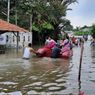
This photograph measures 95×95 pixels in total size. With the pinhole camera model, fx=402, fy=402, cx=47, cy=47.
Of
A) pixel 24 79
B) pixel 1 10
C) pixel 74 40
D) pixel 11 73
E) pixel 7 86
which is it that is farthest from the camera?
pixel 74 40

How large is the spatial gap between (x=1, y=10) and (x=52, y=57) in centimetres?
2398

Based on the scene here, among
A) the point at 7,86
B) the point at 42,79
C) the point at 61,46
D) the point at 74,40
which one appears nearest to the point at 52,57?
the point at 61,46

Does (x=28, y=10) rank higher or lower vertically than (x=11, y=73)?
higher

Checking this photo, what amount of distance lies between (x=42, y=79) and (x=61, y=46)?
1435 cm

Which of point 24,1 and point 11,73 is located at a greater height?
point 24,1

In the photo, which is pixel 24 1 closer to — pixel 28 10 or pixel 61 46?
pixel 28 10

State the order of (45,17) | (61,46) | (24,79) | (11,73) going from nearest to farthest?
(24,79) < (11,73) < (61,46) < (45,17)

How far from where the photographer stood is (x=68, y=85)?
1387 centimetres

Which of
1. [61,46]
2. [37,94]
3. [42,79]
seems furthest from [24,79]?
[61,46]

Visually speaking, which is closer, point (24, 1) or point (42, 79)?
point (42, 79)

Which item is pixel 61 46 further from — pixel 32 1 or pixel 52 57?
pixel 32 1

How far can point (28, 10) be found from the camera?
5191cm

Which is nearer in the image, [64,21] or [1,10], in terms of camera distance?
[1,10]

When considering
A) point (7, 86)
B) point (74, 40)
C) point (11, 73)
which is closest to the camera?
point (7, 86)
